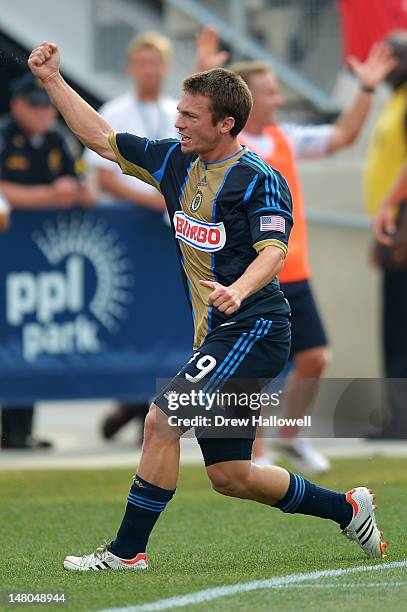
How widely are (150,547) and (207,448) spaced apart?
1.01m

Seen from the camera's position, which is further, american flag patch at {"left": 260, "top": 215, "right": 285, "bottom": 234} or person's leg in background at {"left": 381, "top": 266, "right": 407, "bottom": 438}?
person's leg in background at {"left": 381, "top": 266, "right": 407, "bottom": 438}

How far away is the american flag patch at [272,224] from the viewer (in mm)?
6082

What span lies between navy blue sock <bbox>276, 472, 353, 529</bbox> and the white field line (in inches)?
10.7

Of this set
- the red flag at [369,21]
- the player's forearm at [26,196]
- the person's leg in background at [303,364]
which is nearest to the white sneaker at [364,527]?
the person's leg in background at [303,364]

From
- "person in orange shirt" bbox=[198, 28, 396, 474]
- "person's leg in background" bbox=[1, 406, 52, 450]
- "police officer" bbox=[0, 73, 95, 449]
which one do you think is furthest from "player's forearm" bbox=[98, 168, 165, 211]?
"person's leg in background" bbox=[1, 406, 52, 450]

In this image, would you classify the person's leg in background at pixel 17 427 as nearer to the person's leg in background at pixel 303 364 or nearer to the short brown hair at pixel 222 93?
the person's leg in background at pixel 303 364

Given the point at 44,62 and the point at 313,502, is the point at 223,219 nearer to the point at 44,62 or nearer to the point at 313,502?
the point at 44,62

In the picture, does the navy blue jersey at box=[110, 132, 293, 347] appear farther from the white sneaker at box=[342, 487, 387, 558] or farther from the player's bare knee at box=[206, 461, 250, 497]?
the white sneaker at box=[342, 487, 387, 558]

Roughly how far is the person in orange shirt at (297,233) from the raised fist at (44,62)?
Result: 246 centimetres

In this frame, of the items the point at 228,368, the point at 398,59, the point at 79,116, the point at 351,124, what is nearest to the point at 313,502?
the point at 228,368

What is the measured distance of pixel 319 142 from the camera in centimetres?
1022

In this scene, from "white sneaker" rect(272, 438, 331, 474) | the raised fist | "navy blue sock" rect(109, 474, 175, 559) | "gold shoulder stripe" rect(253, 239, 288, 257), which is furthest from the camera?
"white sneaker" rect(272, 438, 331, 474)

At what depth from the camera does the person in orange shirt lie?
30.9 ft

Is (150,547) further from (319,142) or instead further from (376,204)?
(376,204)
